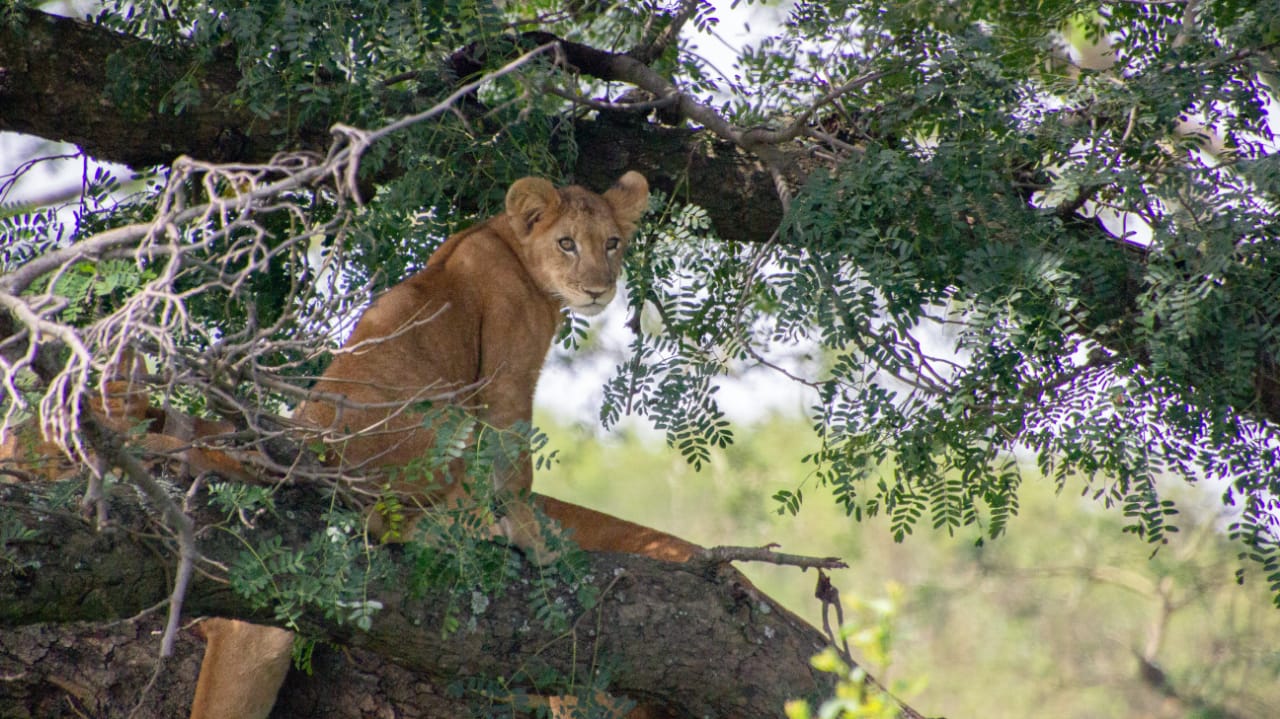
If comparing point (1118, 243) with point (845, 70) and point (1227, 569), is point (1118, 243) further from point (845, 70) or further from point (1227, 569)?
point (1227, 569)

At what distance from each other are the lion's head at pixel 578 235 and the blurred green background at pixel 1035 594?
4.63 m

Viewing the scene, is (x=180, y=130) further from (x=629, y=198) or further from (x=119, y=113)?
(x=629, y=198)

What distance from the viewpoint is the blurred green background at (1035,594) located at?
38.8 ft

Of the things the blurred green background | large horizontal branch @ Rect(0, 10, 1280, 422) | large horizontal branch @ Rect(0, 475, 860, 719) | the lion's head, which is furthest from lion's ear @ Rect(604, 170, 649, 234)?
the blurred green background

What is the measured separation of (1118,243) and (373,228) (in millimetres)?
2584

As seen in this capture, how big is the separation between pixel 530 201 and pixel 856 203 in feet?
4.48

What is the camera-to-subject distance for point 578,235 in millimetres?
5059

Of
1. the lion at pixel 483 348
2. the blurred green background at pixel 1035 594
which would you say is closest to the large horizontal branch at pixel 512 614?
the lion at pixel 483 348

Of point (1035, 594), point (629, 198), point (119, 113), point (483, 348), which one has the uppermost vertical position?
point (629, 198)

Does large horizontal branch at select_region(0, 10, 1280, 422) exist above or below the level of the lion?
above

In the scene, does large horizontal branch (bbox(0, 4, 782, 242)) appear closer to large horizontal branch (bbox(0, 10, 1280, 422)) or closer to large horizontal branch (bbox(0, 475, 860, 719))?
large horizontal branch (bbox(0, 10, 1280, 422))

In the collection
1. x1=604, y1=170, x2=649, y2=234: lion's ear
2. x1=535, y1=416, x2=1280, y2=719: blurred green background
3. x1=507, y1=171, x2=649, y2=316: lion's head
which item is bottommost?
x1=535, y1=416, x2=1280, y2=719: blurred green background

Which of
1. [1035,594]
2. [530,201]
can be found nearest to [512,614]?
[530,201]

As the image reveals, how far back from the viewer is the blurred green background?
11.8 meters
